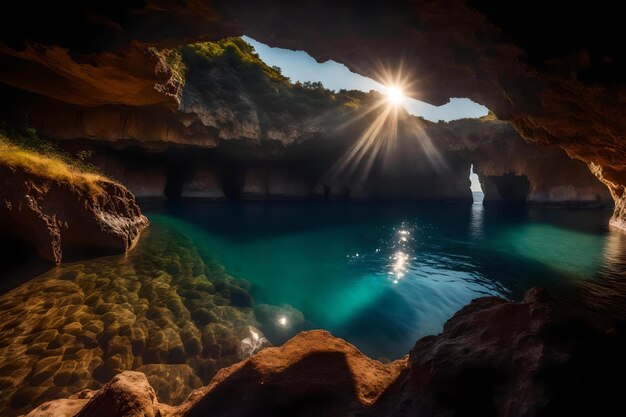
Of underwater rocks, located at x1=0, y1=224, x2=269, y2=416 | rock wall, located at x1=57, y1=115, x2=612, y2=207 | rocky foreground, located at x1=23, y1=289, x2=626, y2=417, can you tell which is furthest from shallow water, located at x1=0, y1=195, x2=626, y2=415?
rock wall, located at x1=57, y1=115, x2=612, y2=207

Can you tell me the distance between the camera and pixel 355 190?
115 ft

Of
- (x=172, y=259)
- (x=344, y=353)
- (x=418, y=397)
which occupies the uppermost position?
(x=418, y=397)

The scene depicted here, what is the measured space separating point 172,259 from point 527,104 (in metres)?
12.3

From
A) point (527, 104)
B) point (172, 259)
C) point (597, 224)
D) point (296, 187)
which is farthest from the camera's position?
point (296, 187)

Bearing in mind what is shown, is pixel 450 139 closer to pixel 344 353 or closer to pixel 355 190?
pixel 355 190

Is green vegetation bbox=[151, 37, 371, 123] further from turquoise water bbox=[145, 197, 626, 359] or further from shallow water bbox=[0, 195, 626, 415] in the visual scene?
shallow water bbox=[0, 195, 626, 415]

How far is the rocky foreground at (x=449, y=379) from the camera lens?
1.88 metres

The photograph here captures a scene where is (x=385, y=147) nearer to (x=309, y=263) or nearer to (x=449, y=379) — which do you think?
(x=309, y=263)

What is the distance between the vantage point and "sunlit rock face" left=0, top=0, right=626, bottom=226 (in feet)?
17.2

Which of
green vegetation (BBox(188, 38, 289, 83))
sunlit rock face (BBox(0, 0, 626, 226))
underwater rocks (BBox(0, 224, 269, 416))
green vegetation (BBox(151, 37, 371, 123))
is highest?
green vegetation (BBox(188, 38, 289, 83))

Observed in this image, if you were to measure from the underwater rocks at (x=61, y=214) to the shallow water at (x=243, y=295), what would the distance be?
83 cm

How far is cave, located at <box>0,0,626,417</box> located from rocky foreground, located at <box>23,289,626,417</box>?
19mm

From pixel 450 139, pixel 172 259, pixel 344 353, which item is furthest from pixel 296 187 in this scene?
pixel 344 353

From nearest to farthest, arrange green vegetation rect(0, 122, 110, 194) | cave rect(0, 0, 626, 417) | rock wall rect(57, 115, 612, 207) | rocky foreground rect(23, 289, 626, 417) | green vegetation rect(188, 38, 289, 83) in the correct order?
rocky foreground rect(23, 289, 626, 417) < cave rect(0, 0, 626, 417) < green vegetation rect(0, 122, 110, 194) < green vegetation rect(188, 38, 289, 83) < rock wall rect(57, 115, 612, 207)
